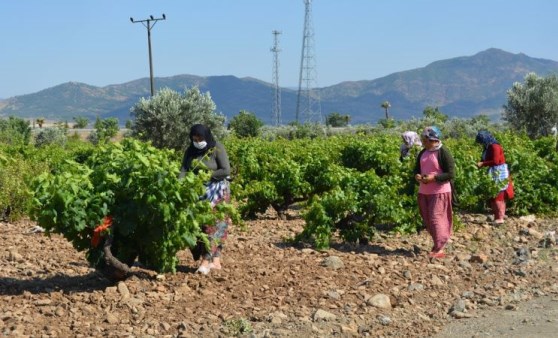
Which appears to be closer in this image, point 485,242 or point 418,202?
point 418,202

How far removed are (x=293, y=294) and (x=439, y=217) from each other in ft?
7.66

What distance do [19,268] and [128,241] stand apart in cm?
163

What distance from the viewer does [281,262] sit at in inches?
283

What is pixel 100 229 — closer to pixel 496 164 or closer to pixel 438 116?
pixel 496 164

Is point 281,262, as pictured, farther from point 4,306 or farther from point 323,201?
point 4,306

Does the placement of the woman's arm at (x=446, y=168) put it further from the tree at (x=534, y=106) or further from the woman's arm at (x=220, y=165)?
the tree at (x=534, y=106)

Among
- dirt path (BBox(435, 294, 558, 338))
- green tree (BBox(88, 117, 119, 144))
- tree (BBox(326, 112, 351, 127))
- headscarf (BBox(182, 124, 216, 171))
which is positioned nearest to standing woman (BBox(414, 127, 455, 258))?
dirt path (BBox(435, 294, 558, 338))

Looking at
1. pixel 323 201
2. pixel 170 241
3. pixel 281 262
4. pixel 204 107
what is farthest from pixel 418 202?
pixel 204 107

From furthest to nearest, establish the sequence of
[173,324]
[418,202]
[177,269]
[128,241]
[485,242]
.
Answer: [485,242]
[418,202]
[177,269]
[128,241]
[173,324]

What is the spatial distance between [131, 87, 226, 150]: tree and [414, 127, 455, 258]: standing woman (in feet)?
49.6

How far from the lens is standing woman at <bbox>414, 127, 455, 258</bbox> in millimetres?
7637

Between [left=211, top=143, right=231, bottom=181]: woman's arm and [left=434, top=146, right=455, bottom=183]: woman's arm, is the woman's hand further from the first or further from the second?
[left=211, top=143, right=231, bottom=181]: woman's arm

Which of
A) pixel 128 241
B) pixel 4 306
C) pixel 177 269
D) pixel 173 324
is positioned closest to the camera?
pixel 173 324

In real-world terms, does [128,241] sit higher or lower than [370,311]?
higher
